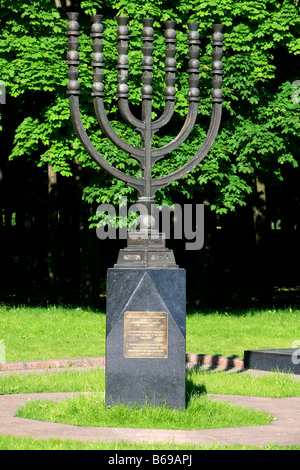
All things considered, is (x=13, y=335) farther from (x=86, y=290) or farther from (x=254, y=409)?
(x=254, y=409)

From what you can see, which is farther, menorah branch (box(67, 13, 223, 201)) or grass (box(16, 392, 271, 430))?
menorah branch (box(67, 13, 223, 201))

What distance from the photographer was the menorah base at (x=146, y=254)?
28.7 ft

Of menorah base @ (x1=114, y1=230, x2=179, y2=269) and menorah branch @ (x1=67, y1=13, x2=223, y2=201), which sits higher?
menorah branch @ (x1=67, y1=13, x2=223, y2=201)

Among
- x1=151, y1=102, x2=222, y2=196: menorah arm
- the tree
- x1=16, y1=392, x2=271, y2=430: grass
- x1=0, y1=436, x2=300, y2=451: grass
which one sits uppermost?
the tree

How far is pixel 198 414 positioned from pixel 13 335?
707cm

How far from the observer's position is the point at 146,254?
8789mm

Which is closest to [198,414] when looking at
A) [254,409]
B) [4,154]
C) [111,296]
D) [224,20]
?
[254,409]

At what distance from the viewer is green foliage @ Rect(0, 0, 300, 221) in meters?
16.5

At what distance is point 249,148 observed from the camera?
16.8 meters

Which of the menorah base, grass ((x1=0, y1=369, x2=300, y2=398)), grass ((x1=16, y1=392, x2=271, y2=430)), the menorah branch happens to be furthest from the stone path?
the menorah branch

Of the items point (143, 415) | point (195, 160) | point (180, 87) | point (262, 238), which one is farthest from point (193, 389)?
point (262, 238)

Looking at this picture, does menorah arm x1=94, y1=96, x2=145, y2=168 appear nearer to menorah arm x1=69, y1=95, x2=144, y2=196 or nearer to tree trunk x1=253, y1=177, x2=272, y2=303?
menorah arm x1=69, y1=95, x2=144, y2=196

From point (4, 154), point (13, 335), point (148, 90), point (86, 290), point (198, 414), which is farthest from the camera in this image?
point (4, 154)

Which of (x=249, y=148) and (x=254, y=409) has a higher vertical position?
(x=249, y=148)
